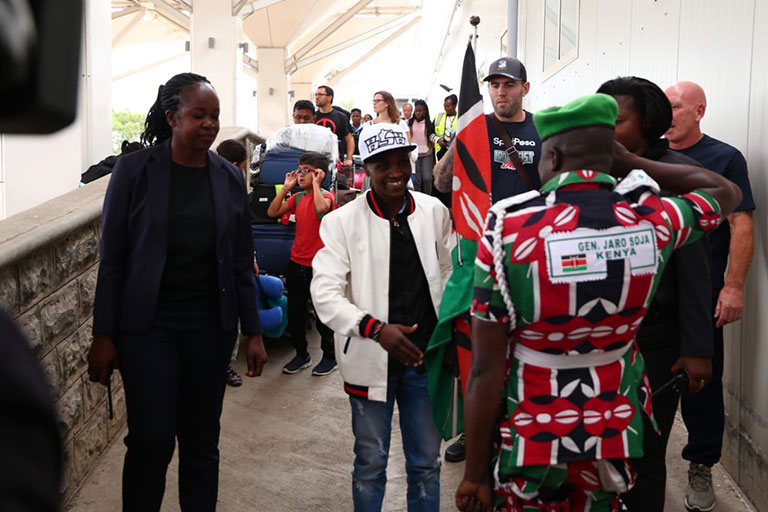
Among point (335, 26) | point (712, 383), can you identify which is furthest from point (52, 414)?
point (335, 26)

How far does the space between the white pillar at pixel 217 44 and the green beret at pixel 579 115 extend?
15.3 meters

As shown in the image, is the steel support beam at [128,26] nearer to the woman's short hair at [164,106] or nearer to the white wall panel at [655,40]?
the white wall panel at [655,40]

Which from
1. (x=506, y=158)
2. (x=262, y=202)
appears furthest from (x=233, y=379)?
(x=506, y=158)

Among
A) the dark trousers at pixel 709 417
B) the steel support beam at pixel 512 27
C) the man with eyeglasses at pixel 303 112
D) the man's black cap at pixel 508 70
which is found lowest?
the dark trousers at pixel 709 417

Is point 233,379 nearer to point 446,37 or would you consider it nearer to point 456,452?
point 456,452

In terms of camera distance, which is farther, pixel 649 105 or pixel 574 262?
pixel 649 105

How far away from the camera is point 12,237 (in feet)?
11.4

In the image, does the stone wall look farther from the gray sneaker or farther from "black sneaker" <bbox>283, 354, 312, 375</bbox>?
the gray sneaker

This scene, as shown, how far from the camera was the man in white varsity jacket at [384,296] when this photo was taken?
3.21 meters

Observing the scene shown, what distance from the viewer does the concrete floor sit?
4305mm

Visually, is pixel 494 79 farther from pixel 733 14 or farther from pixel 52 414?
pixel 52 414

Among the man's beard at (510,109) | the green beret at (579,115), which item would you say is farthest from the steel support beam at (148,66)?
the green beret at (579,115)

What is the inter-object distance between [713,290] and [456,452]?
5.82ft

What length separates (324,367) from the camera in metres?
6.78
